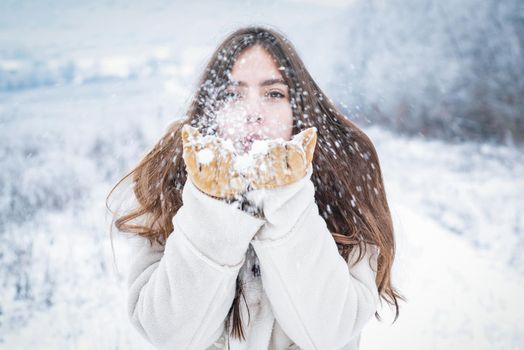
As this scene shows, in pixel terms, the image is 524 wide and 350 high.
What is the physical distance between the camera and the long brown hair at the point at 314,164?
5.17ft

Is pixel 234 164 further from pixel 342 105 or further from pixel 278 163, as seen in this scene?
pixel 342 105

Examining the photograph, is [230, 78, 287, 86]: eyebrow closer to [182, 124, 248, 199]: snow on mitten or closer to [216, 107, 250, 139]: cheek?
[216, 107, 250, 139]: cheek

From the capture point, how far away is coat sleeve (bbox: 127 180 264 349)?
1151mm

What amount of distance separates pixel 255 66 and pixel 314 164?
501 millimetres

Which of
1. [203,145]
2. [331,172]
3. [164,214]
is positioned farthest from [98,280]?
[203,145]

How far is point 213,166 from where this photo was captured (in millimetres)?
1093

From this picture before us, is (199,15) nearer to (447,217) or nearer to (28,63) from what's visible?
(28,63)

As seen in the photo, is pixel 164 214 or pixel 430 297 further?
pixel 430 297

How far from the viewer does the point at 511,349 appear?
2.96 m

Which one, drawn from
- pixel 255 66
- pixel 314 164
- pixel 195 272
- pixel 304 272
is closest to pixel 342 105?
pixel 314 164

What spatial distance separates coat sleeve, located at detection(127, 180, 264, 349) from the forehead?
1.87ft

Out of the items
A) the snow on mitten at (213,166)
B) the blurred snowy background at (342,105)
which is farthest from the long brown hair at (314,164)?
the snow on mitten at (213,166)

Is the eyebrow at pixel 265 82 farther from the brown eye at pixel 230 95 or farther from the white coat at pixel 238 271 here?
the white coat at pixel 238 271

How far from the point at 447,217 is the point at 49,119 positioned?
6.56m
